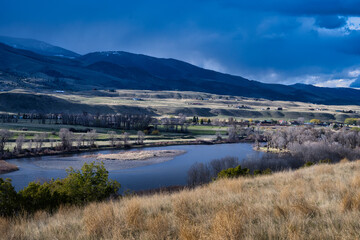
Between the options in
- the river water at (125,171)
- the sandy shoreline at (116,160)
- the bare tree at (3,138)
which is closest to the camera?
the river water at (125,171)

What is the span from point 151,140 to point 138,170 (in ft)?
113

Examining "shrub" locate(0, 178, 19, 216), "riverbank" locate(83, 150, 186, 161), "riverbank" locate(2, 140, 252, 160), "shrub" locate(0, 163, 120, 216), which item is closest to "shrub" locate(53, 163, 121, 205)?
"shrub" locate(0, 163, 120, 216)

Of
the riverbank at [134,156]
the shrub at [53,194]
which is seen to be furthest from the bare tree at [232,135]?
the shrub at [53,194]

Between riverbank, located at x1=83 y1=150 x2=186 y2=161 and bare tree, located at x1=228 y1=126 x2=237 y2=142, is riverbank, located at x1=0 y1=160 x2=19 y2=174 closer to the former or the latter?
riverbank, located at x1=83 y1=150 x2=186 y2=161

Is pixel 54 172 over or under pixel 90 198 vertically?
under

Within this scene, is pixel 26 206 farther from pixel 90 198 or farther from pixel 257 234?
pixel 257 234

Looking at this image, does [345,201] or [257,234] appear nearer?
[257,234]

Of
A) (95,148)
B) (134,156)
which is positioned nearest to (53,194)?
(134,156)

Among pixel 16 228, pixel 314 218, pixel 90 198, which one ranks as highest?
pixel 314 218

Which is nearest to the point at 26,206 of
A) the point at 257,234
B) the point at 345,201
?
the point at 257,234

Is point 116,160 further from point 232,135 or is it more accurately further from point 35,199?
point 232,135

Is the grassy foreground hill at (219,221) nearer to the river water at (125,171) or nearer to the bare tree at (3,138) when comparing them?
the river water at (125,171)

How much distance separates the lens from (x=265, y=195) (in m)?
9.19

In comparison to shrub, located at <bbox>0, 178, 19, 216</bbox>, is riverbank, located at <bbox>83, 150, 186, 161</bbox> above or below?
below
